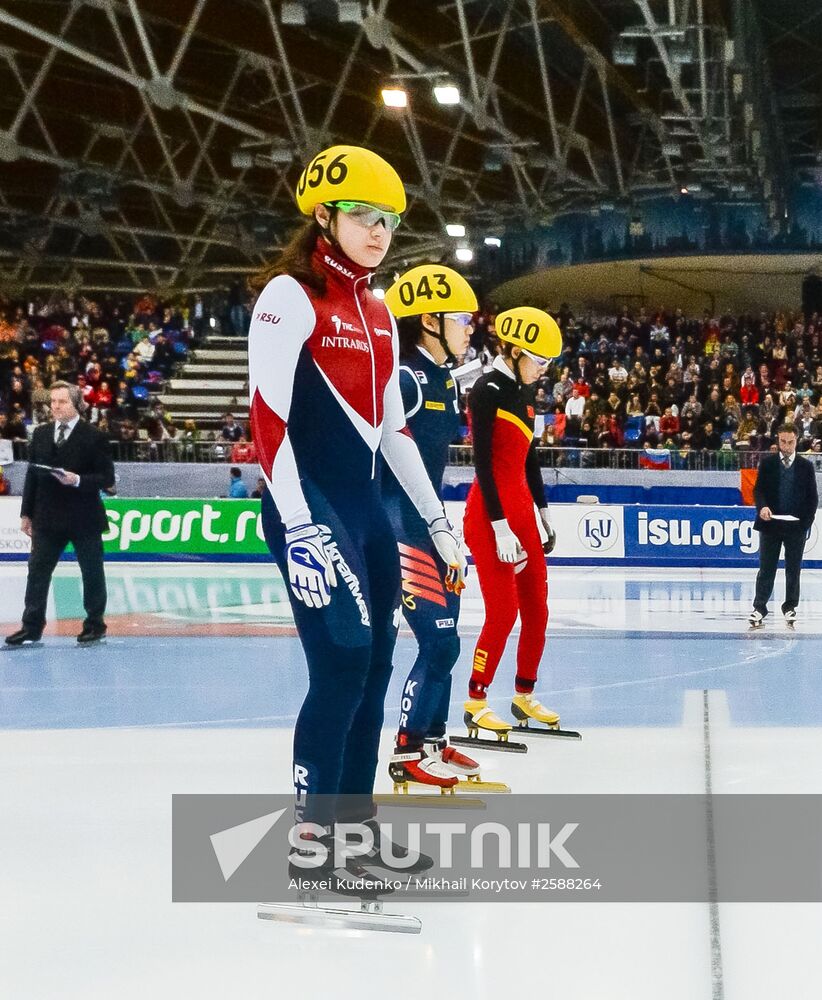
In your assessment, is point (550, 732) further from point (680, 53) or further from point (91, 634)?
point (680, 53)

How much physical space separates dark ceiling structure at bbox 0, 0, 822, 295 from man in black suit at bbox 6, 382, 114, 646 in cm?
838

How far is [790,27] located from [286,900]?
2204cm

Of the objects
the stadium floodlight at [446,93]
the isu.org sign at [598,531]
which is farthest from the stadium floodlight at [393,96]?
the isu.org sign at [598,531]

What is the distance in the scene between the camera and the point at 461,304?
4.95 metres

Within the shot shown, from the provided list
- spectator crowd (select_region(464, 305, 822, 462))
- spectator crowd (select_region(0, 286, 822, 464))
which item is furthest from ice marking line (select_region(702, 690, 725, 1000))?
spectator crowd (select_region(0, 286, 822, 464))

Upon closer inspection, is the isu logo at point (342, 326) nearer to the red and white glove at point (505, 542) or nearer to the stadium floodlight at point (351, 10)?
the red and white glove at point (505, 542)

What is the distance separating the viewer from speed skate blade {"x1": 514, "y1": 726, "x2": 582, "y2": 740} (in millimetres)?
5801

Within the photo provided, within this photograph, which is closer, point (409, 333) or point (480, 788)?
point (480, 788)

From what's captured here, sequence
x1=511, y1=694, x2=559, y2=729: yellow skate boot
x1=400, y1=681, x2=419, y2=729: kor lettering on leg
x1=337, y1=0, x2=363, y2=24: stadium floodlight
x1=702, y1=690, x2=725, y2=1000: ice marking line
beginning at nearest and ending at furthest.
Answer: x1=702, y1=690, x2=725, y2=1000: ice marking line
x1=400, y1=681, x2=419, y2=729: kor lettering on leg
x1=511, y1=694, x2=559, y2=729: yellow skate boot
x1=337, y1=0, x2=363, y2=24: stadium floodlight

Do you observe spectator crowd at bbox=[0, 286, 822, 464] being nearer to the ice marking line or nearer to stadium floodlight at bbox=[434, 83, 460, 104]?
stadium floodlight at bbox=[434, 83, 460, 104]

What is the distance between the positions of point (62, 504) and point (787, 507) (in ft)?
20.9

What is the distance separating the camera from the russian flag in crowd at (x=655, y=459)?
64.7 ft

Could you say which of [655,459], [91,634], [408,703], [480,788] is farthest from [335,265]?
[655,459]

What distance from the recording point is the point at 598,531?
56.5 feet
